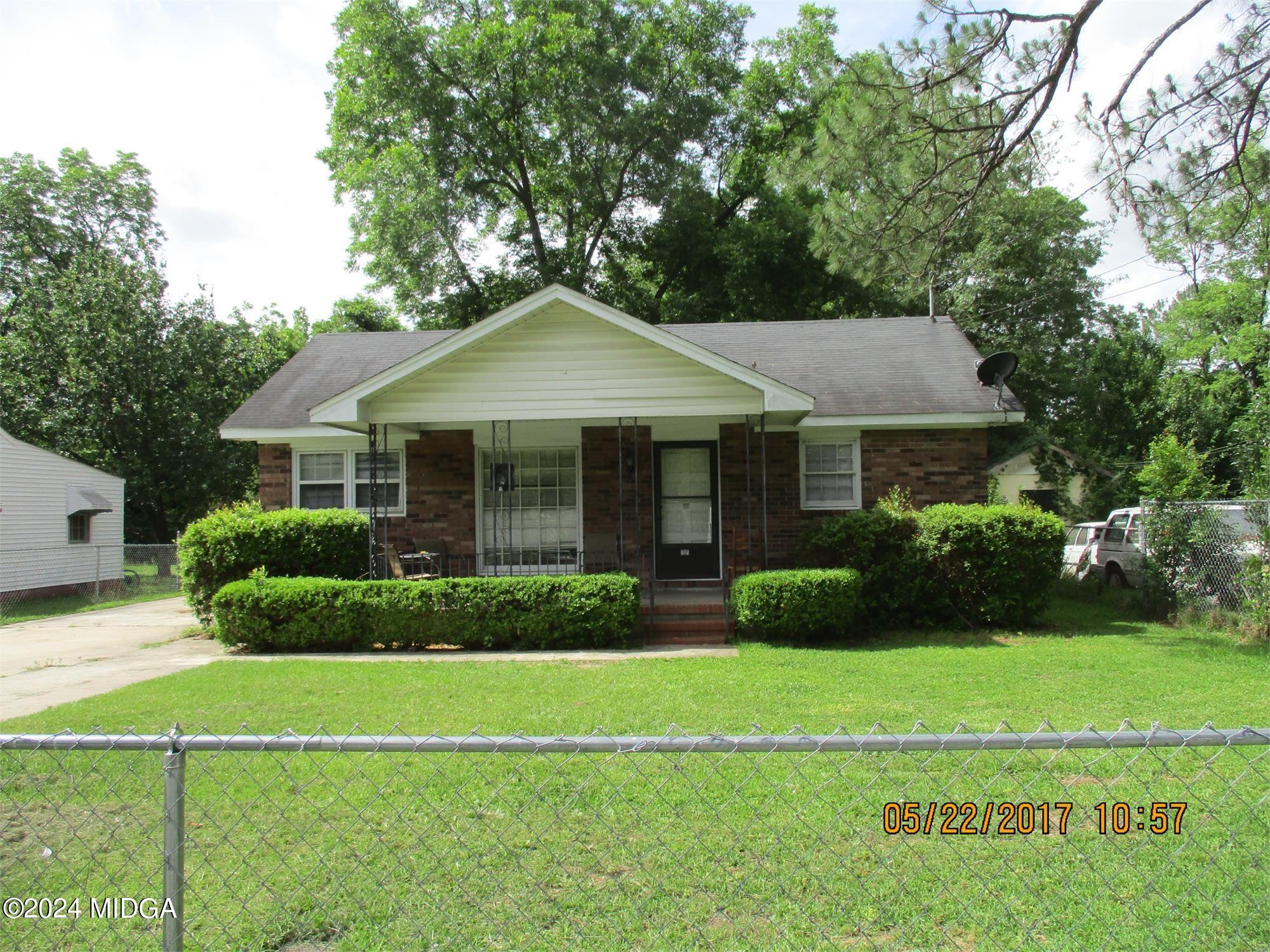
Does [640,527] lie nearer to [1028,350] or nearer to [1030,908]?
[1030,908]

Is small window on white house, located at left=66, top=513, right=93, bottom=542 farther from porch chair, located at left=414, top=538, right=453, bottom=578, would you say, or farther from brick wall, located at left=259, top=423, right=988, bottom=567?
porch chair, located at left=414, top=538, right=453, bottom=578

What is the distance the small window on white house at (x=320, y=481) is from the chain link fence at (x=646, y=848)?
30.8 feet

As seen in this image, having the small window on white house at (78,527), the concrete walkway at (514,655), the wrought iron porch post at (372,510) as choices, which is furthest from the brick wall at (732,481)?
the small window on white house at (78,527)

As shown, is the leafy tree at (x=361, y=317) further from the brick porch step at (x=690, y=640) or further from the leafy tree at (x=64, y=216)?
the brick porch step at (x=690, y=640)

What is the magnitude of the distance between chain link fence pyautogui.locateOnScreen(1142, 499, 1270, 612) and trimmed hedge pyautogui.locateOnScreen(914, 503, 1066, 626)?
220 cm

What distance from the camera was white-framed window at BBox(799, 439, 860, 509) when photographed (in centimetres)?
1401

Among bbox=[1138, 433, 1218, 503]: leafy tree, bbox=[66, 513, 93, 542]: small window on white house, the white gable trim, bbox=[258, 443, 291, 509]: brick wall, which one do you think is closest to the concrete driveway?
bbox=[258, 443, 291, 509]: brick wall

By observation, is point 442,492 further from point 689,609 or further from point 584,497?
point 689,609

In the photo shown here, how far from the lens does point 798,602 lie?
1079 centimetres

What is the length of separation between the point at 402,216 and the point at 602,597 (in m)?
19.0

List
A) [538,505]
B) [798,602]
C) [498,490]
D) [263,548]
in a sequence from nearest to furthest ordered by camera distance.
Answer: [798,602] < [263,548] < [498,490] < [538,505]

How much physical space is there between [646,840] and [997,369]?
11817mm

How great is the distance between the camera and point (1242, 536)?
38.9 ft

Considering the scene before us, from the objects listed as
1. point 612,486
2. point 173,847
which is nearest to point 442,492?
point 612,486
